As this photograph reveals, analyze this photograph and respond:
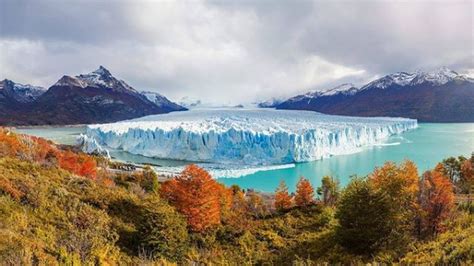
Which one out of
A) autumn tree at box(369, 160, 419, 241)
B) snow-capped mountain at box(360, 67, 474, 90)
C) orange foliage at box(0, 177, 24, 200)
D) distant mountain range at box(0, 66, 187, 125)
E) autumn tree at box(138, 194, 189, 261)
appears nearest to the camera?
orange foliage at box(0, 177, 24, 200)

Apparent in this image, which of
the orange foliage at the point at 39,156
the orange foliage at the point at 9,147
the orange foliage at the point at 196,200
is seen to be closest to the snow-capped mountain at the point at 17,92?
the orange foliage at the point at 39,156

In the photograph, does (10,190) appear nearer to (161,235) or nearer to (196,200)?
(161,235)

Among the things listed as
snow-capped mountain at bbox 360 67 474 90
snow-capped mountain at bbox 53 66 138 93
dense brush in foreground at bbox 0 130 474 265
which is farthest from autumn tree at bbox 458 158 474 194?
snow-capped mountain at bbox 53 66 138 93

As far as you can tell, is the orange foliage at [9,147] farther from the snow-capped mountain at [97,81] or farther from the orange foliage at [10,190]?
the snow-capped mountain at [97,81]

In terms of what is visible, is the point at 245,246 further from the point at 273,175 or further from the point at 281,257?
the point at 273,175

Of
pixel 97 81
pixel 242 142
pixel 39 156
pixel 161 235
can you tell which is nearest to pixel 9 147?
pixel 39 156

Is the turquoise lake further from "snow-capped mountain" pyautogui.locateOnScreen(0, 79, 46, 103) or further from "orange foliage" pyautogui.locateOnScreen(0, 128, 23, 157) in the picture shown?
"snow-capped mountain" pyautogui.locateOnScreen(0, 79, 46, 103)
